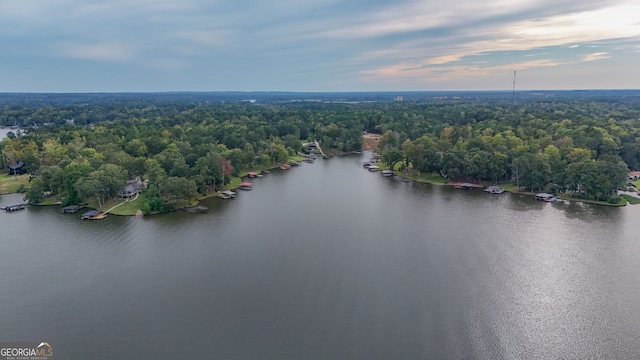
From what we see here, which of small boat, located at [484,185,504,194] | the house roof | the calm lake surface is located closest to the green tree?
the calm lake surface

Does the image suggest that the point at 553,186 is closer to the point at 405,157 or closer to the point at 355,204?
the point at 405,157

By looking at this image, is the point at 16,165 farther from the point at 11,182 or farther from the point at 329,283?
the point at 329,283

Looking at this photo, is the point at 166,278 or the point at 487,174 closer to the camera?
the point at 166,278

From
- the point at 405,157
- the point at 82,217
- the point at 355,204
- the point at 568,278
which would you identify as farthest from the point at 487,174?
the point at 82,217

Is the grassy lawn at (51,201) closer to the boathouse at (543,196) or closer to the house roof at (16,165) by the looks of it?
the house roof at (16,165)

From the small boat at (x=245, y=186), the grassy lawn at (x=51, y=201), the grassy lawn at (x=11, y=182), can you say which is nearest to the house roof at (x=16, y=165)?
the grassy lawn at (x=11, y=182)

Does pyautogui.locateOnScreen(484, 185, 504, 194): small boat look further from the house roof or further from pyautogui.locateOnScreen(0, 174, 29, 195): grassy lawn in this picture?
the house roof

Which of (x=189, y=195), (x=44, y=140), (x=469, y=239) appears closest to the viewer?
(x=469, y=239)
